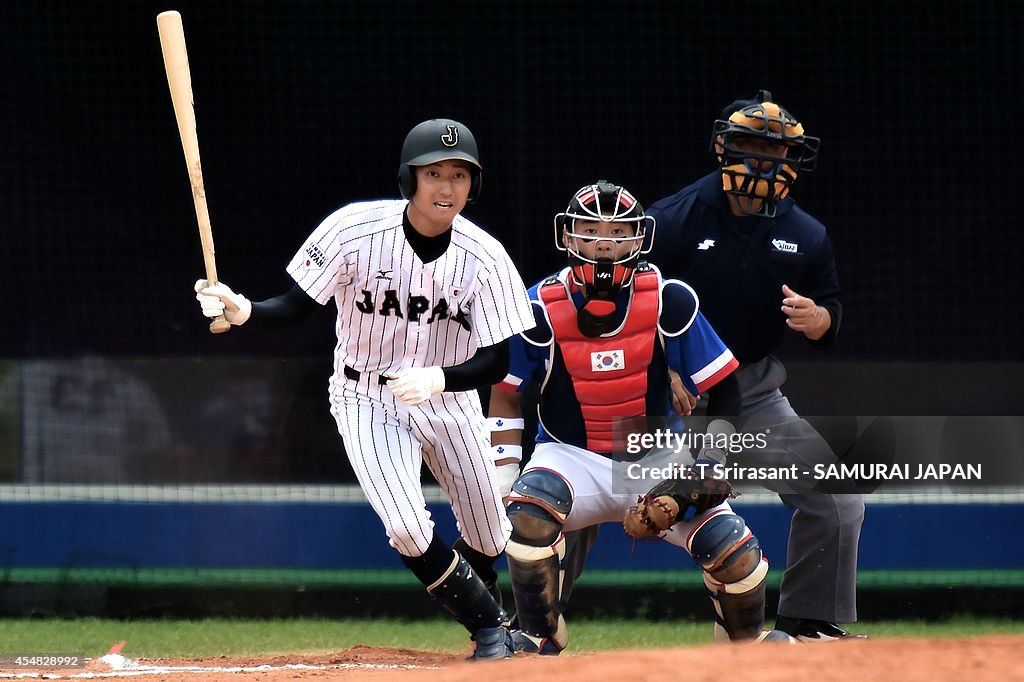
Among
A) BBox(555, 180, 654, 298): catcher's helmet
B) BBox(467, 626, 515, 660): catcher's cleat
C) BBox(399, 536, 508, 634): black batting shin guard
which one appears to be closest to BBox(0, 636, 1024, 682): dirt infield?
BBox(399, 536, 508, 634): black batting shin guard

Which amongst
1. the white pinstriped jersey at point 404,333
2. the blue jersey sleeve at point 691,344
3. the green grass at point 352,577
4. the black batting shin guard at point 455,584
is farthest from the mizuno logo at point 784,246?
the green grass at point 352,577

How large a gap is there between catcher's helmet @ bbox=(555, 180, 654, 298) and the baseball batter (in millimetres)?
208

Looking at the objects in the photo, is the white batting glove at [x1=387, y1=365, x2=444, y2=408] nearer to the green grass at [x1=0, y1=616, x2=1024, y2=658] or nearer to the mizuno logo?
the mizuno logo

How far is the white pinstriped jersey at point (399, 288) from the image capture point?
4328 millimetres

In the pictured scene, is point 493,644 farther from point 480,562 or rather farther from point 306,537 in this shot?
point 306,537

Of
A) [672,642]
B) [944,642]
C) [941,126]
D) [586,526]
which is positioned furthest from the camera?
[941,126]

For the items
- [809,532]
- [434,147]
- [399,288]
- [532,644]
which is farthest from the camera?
[809,532]

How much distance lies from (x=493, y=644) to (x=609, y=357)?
0.90 metres

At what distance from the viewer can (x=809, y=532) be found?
4840 millimetres

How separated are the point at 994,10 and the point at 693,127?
4.34 feet

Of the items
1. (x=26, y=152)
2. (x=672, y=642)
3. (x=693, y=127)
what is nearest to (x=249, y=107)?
(x=26, y=152)

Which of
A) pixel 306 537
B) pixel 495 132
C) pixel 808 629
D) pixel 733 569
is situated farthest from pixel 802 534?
pixel 495 132

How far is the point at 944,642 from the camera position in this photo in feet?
10.9

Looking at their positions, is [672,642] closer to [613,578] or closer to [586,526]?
[613,578]
